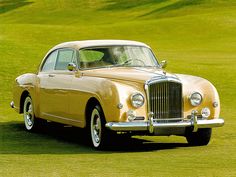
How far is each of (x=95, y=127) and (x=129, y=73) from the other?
963 mm

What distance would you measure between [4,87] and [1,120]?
18.6 feet

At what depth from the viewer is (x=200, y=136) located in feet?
42.5

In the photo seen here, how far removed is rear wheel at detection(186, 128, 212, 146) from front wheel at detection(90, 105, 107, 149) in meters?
1.40

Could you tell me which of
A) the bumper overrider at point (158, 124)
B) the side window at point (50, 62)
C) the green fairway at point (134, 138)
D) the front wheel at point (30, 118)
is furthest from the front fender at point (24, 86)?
the bumper overrider at point (158, 124)

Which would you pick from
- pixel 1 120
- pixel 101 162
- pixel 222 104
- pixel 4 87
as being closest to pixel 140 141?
pixel 101 162

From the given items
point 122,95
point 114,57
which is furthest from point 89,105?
point 114,57

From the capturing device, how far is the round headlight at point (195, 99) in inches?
494

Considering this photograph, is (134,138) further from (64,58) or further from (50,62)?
(50,62)

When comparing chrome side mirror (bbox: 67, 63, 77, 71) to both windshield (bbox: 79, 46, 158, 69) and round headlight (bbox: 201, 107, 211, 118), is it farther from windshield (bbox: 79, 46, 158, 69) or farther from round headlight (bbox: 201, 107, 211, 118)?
round headlight (bbox: 201, 107, 211, 118)

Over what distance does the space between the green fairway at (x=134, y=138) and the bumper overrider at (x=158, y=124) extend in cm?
35

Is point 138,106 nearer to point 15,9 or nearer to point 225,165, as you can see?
point 225,165

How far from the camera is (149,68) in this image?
1357 centimetres

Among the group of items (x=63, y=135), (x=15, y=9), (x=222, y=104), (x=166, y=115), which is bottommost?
(x=15, y=9)

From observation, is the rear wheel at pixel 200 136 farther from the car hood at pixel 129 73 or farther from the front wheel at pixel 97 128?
the front wheel at pixel 97 128
